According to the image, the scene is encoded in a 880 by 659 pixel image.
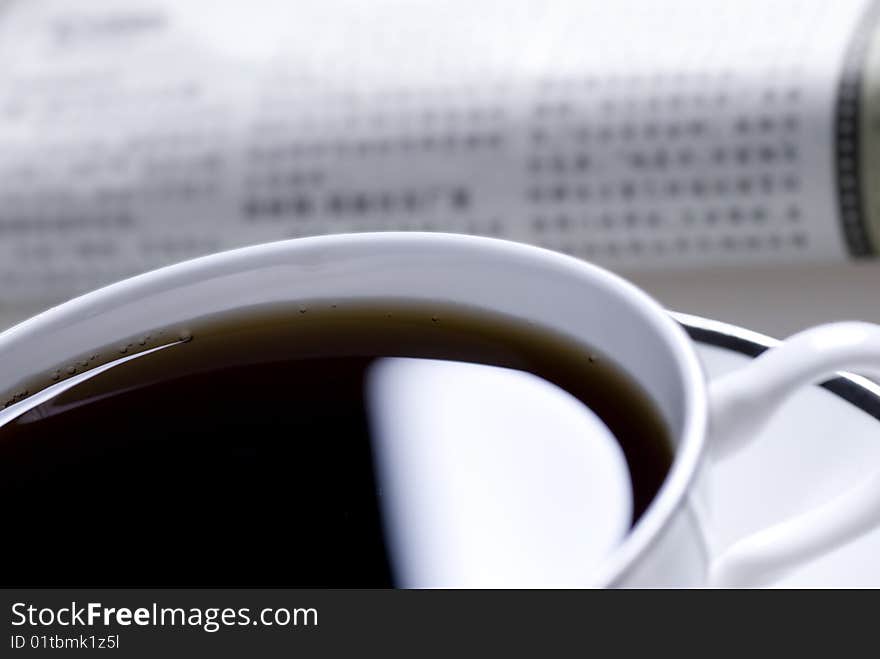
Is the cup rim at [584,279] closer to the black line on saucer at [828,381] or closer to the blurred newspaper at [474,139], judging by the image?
the black line on saucer at [828,381]

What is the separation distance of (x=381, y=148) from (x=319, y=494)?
325 mm

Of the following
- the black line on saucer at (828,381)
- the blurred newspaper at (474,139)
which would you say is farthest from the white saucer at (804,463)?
the blurred newspaper at (474,139)

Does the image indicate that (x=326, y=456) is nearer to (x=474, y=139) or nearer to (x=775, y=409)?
(x=775, y=409)

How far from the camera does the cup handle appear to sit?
23cm

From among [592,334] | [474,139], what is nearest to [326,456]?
[592,334]

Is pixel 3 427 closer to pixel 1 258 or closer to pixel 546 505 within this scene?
pixel 546 505

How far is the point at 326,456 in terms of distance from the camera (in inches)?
11.8

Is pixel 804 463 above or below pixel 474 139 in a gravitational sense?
below

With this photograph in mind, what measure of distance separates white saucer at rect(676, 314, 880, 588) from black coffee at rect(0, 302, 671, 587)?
0.14 ft

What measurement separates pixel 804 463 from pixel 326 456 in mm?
122

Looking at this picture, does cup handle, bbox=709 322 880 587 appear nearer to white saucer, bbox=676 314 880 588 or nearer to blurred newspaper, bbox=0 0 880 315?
white saucer, bbox=676 314 880 588

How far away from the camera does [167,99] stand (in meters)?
0.63
